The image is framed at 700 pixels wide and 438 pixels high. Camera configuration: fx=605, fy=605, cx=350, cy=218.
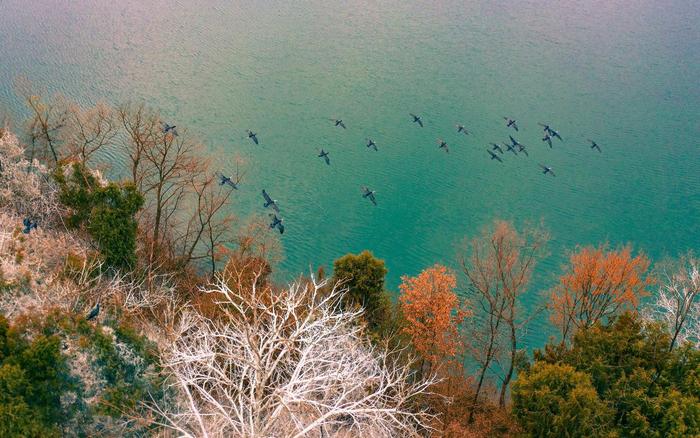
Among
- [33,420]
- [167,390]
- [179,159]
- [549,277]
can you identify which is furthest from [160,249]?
[549,277]

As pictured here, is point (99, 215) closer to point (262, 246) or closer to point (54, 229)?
point (54, 229)

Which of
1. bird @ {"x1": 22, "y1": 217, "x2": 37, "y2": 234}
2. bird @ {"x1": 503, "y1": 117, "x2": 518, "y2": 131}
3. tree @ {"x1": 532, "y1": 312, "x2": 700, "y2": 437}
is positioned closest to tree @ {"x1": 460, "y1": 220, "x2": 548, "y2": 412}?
tree @ {"x1": 532, "y1": 312, "x2": 700, "y2": 437}

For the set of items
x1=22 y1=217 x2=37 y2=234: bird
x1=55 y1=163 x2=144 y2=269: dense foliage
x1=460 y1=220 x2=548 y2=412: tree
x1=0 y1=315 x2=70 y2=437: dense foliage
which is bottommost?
x1=0 y1=315 x2=70 y2=437: dense foliage

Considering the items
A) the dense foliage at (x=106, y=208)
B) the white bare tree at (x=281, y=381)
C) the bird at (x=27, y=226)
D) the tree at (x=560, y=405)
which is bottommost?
the white bare tree at (x=281, y=381)

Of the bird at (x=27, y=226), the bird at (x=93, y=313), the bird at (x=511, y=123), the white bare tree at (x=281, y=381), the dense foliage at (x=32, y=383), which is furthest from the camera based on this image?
the bird at (x=511, y=123)

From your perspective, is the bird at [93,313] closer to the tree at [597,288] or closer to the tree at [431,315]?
the tree at [431,315]

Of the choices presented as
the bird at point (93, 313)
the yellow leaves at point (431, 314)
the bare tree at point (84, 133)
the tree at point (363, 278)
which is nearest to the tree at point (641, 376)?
the yellow leaves at point (431, 314)

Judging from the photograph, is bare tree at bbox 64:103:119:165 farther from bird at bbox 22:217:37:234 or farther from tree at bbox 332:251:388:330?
tree at bbox 332:251:388:330
